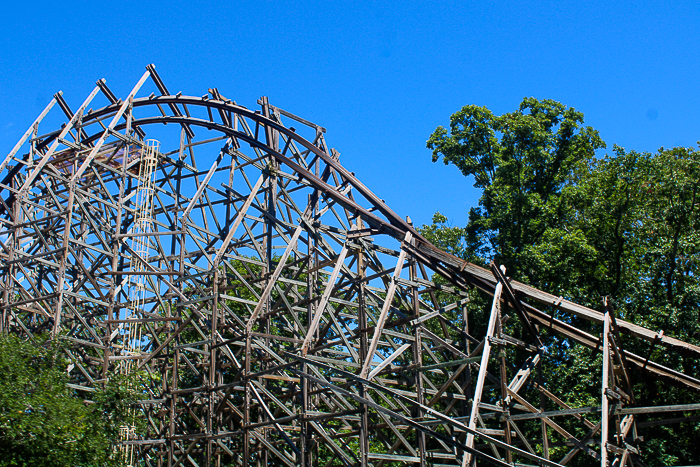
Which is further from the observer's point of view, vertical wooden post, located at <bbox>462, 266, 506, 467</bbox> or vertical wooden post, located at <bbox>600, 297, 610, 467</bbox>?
vertical wooden post, located at <bbox>462, 266, 506, 467</bbox>

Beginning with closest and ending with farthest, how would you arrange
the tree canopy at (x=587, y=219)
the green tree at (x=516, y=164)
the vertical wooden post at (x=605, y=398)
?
the vertical wooden post at (x=605, y=398)
the tree canopy at (x=587, y=219)
the green tree at (x=516, y=164)

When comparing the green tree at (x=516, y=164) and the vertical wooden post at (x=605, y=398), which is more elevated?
the green tree at (x=516, y=164)

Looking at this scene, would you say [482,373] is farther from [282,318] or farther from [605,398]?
[282,318]

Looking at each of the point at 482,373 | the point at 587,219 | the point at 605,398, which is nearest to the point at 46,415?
the point at 482,373

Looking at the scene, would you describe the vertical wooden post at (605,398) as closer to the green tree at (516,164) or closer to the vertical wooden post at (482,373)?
the vertical wooden post at (482,373)

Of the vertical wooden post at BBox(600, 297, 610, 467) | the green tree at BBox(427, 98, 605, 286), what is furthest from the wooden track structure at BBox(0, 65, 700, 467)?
the green tree at BBox(427, 98, 605, 286)

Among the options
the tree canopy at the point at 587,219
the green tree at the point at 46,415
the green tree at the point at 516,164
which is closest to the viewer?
the green tree at the point at 46,415

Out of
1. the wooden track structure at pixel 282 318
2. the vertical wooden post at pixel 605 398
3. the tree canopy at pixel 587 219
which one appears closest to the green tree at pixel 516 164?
the tree canopy at pixel 587 219

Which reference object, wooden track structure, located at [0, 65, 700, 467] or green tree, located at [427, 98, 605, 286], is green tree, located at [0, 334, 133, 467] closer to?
wooden track structure, located at [0, 65, 700, 467]

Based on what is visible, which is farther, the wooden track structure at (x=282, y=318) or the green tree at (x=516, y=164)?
the green tree at (x=516, y=164)

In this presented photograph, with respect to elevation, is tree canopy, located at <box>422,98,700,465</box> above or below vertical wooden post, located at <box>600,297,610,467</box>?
above

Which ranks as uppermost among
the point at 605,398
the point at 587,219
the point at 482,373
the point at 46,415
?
the point at 587,219

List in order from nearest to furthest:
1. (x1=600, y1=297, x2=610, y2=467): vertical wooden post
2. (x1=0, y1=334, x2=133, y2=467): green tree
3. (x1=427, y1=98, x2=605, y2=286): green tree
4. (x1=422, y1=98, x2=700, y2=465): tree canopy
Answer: (x1=600, y1=297, x2=610, y2=467): vertical wooden post
(x1=0, y1=334, x2=133, y2=467): green tree
(x1=422, y1=98, x2=700, y2=465): tree canopy
(x1=427, y1=98, x2=605, y2=286): green tree

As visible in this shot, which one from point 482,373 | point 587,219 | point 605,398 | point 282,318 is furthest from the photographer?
point 587,219
